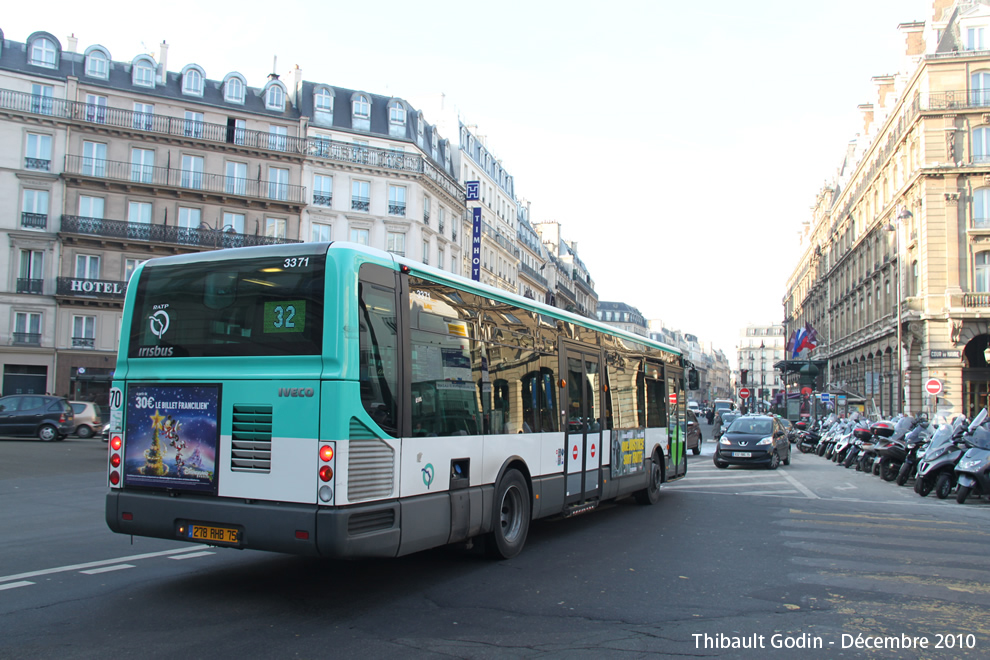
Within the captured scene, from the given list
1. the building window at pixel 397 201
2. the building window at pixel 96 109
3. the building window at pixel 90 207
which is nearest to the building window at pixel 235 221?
the building window at pixel 90 207

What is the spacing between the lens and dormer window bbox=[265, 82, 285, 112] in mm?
47562

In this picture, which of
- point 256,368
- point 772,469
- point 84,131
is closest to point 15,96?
point 84,131

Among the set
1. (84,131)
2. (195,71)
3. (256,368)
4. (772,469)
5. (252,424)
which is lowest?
(772,469)

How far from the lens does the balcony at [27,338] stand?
39.4m

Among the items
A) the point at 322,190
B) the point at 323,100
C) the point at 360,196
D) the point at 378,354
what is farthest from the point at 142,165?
the point at 378,354

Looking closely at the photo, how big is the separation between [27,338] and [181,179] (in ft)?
36.2

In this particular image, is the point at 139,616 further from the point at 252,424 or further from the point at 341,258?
the point at 341,258

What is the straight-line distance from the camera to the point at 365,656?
498 centimetres

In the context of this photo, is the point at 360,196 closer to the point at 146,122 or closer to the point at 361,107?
the point at 361,107

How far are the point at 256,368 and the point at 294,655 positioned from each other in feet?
7.31

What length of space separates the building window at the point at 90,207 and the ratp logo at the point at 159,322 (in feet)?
127

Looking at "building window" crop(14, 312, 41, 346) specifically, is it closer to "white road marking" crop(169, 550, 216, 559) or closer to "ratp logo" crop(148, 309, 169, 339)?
"white road marking" crop(169, 550, 216, 559)

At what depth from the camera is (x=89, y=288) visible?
40.5 m

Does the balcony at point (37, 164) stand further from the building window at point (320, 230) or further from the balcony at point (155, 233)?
the building window at point (320, 230)
